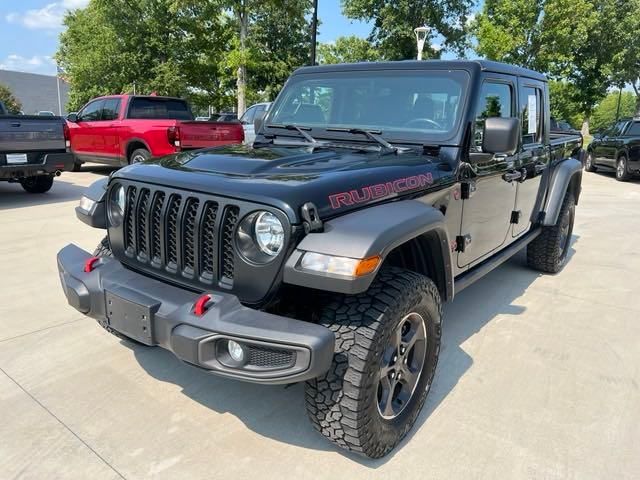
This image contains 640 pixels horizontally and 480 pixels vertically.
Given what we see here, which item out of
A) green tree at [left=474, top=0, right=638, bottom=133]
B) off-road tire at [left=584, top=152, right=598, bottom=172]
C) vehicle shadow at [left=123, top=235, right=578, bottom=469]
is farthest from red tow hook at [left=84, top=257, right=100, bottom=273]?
green tree at [left=474, top=0, right=638, bottom=133]

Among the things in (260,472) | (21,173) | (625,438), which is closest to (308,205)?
(260,472)

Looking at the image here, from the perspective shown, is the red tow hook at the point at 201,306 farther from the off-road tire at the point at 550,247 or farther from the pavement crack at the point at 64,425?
the off-road tire at the point at 550,247

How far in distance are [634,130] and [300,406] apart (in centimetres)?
1464

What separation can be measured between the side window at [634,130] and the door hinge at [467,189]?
43.0 feet

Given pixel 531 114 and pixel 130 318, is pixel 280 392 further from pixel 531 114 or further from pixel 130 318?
pixel 531 114

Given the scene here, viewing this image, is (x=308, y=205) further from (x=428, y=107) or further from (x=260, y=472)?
(x=428, y=107)

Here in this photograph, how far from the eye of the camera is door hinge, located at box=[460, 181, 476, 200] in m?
3.06

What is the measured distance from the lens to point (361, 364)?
2.03 m

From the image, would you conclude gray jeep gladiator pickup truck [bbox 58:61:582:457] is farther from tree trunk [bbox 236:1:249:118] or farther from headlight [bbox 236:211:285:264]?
tree trunk [bbox 236:1:249:118]

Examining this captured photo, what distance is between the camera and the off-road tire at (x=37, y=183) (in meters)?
8.82

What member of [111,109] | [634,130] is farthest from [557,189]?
[634,130]

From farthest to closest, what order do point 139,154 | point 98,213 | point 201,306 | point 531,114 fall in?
point 139,154 < point 531,114 < point 98,213 < point 201,306

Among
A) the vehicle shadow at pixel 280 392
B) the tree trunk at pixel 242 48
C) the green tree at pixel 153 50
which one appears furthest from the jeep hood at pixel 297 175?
the green tree at pixel 153 50

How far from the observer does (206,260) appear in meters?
2.24
